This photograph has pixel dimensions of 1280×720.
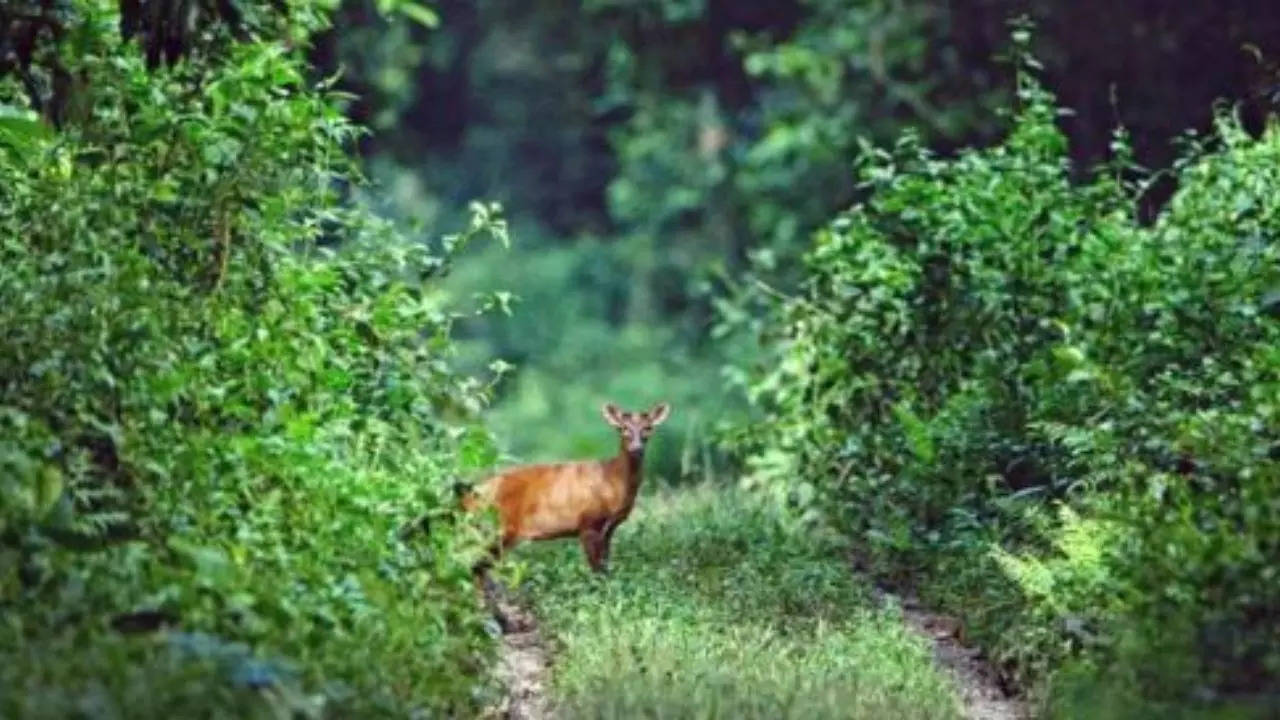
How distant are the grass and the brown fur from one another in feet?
0.62

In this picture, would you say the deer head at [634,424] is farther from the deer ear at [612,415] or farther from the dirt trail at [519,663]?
the dirt trail at [519,663]

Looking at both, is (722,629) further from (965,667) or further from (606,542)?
(606,542)

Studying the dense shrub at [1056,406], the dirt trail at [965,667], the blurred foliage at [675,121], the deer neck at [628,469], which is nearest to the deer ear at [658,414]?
the deer neck at [628,469]

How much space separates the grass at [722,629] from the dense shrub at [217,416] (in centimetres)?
62

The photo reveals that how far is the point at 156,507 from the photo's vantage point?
12.1m

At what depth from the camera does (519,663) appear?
13.9m

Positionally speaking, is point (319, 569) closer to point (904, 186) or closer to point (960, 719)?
point (960, 719)

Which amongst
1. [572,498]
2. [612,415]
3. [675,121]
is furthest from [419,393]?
[675,121]

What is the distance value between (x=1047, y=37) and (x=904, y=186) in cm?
961

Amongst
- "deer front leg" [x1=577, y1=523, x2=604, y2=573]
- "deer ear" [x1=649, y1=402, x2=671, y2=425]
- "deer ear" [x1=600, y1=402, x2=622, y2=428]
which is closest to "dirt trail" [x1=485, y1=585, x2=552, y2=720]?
"deer front leg" [x1=577, y1=523, x2=604, y2=573]

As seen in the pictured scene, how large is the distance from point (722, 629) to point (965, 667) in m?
1.09

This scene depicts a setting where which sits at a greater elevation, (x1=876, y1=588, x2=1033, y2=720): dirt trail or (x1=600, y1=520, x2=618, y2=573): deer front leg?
(x1=600, y1=520, x2=618, y2=573): deer front leg

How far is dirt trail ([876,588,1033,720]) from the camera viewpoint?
43.0 ft

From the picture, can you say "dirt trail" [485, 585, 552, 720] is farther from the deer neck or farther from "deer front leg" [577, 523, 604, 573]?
the deer neck
